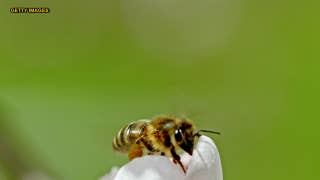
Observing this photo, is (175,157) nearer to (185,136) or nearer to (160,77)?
(185,136)

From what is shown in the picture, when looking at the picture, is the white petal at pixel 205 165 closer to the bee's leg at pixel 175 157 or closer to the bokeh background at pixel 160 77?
the bee's leg at pixel 175 157

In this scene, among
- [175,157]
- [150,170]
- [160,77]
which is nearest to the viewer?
[150,170]

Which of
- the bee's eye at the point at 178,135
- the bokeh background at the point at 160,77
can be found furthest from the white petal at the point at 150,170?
the bokeh background at the point at 160,77

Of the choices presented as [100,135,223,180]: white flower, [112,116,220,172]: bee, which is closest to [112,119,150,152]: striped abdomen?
[112,116,220,172]: bee

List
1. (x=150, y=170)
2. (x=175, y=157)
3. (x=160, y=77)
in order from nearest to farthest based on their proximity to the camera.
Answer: (x=150, y=170)
(x=175, y=157)
(x=160, y=77)

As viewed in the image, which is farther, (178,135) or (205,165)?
(178,135)

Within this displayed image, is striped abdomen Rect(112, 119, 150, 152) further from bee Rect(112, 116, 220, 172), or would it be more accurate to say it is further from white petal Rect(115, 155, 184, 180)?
white petal Rect(115, 155, 184, 180)

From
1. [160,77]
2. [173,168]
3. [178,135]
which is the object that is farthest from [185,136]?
[160,77]
